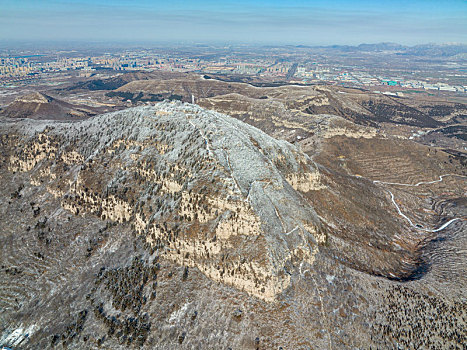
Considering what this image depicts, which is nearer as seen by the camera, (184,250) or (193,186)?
(184,250)

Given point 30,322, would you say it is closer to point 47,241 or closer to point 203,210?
point 47,241

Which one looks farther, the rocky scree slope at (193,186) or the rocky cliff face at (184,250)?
the rocky scree slope at (193,186)

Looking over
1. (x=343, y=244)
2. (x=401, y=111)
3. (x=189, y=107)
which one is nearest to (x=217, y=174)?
(x=189, y=107)

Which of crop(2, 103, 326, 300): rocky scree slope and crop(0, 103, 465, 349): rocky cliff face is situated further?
crop(2, 103, 326, 300): rocky scree slope

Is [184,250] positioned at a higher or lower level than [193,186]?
lower

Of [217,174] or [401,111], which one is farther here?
[401,111]

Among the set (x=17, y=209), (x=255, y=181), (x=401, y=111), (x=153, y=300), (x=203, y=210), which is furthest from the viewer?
(x=401, y=111)

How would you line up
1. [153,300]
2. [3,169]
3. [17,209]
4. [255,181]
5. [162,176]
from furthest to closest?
[3,169]
[17,209]
[162,176]
[255,181]
[153,300]

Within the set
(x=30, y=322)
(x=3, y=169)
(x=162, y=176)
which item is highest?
(x=162, y=176)
